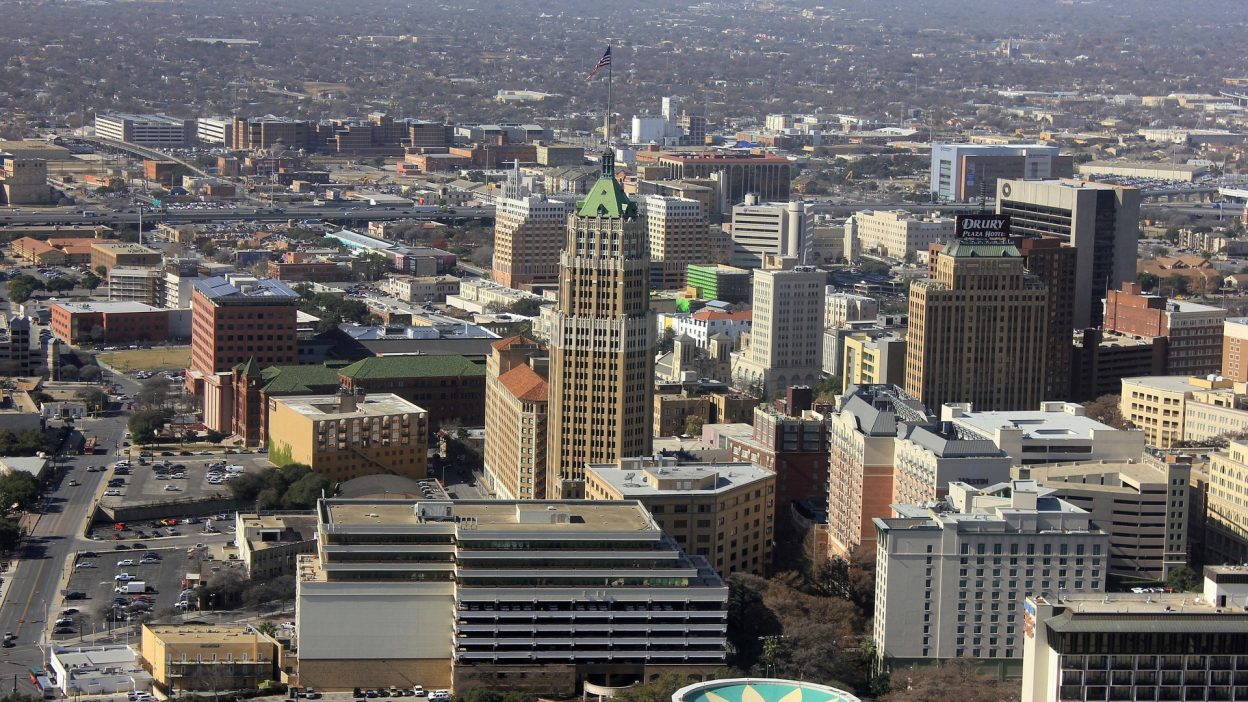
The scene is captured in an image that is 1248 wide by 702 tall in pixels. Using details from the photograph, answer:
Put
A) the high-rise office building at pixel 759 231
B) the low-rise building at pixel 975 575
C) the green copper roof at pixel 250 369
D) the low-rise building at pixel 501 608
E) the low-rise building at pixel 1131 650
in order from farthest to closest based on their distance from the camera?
the high-rise office building at pixel 759 231, the green copper roof at pixel 250 369, the low-rise building at pixel 975 575, the low-rise building at pixel 501 608, the low-rise building at pixel 1131 650

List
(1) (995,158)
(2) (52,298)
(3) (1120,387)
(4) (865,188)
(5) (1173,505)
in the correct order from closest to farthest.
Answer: (5) (1173,505) → (3) (1120,387) → (2) (52,298) → (1) (995,158) → (4) (865,188)

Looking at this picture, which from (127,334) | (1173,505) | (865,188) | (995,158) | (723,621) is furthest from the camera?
(865,188)

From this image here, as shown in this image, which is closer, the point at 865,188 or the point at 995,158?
the point at 995,158

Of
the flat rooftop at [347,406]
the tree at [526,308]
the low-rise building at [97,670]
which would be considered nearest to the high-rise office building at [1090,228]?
the tree at [526,308]

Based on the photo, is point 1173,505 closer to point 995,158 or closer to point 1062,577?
point 1062,577

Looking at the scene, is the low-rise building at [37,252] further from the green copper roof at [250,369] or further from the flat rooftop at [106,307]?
the green copper roof at [250,369]

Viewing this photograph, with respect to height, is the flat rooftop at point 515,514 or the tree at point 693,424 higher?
the flat rooftop at point 515,514

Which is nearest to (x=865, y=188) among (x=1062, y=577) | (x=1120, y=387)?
(x=1120, y=387)

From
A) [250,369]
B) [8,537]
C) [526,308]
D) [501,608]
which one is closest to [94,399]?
[250,369]
